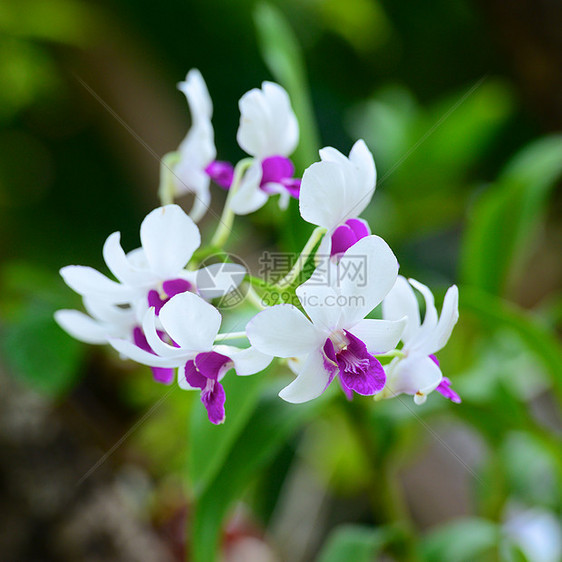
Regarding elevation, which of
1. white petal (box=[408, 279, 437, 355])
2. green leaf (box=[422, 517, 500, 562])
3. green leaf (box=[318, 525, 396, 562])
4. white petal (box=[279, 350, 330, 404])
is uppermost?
white petal (box=[279, 350, 330, 404])

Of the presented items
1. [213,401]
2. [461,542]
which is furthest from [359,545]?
[213,401]

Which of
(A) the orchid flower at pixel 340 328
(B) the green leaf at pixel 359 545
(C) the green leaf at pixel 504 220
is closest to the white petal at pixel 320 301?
(A) the orchid flower at pixel 340 328

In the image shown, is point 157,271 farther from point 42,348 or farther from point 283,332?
point 42,348

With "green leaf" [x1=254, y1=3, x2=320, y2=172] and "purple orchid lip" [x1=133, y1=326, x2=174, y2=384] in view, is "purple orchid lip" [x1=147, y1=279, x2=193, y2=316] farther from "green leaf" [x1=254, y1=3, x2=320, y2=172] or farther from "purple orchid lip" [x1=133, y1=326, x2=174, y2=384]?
"green leaf" [x1=254, y1=3, x2=320, y2=172]

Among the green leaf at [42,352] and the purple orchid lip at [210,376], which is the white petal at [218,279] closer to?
the purple orchid lip at [210,376]

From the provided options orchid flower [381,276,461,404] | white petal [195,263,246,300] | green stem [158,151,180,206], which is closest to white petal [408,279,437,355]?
orchid flower [381,276,461,404]

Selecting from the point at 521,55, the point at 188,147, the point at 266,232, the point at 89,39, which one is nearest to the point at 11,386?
the point at 188,147
